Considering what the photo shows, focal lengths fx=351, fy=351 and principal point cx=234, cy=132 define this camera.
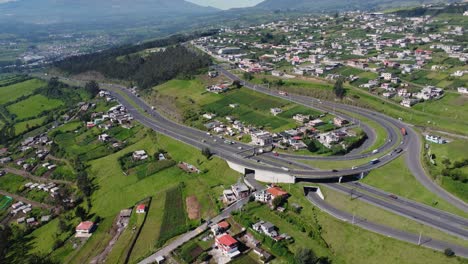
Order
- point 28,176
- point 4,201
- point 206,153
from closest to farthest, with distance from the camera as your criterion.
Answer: point 206,153, point 4,201, point 28,176

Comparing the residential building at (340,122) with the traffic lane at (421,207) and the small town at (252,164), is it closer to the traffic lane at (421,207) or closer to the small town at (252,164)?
the small town at (252,164)

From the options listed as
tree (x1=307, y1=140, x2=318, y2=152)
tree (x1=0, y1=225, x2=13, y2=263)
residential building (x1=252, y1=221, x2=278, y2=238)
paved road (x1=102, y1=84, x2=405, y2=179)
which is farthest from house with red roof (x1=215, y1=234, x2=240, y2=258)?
tree (x1=0, y1=225, x2=13, y2=263)

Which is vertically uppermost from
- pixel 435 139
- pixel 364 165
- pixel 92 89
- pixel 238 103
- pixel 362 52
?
pixel 362 52

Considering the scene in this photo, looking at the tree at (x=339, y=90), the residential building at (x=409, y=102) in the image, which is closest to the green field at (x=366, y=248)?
the residential building at (x=409, y=102)

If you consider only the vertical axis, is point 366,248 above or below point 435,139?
below

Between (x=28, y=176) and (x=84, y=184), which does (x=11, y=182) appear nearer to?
(x=28, y=176)

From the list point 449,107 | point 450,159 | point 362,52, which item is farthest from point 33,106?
point 449,107

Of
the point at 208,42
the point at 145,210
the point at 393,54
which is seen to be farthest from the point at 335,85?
the point at 208,42
